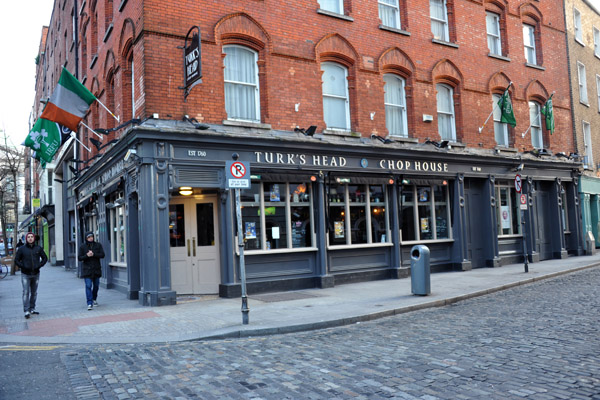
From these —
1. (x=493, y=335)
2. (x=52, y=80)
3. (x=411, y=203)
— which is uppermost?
(x=52, y=80)

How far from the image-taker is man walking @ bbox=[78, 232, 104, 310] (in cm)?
1162

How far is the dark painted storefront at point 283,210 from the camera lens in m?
11.7

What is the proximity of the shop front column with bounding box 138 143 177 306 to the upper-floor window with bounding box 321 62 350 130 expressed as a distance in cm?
545

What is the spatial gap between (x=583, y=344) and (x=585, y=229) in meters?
18.8

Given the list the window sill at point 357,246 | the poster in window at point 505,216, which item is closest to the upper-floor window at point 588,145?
the poster in window at point 505,216

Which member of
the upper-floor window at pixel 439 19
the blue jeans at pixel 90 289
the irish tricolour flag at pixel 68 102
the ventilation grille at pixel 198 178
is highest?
the upper-floor window at pixel 439 19

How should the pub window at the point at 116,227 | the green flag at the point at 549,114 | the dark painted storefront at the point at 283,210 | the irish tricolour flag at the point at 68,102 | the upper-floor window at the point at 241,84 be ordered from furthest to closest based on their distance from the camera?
the green flag at the point at 549,114
the pub window at the point at 116,227
the upper-floor window at the point at 241,84
the irish tricolour flag at the point at 68,102
the dark painted storefront at the point at 283,210

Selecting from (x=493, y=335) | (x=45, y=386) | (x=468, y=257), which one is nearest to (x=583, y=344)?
(x=493, y=335)

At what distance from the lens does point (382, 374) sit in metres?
5.70

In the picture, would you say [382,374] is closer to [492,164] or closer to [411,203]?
[411,203]

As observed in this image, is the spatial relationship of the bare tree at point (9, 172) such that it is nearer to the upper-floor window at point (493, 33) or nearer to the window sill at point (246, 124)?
the window sill at point (246, 124)

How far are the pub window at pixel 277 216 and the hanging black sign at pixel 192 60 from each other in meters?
3.15

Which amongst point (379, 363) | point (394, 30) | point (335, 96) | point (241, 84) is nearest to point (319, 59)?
point (335, 96)

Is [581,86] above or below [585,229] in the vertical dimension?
above
